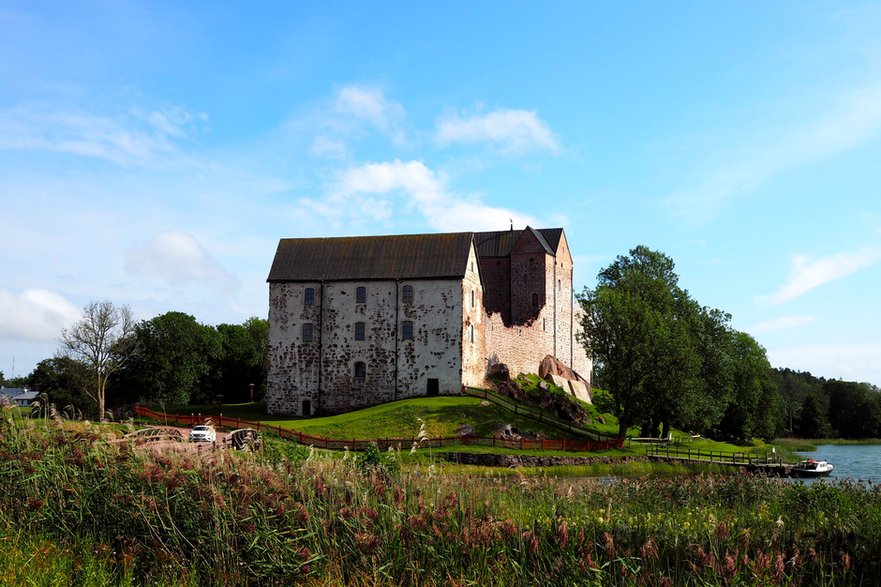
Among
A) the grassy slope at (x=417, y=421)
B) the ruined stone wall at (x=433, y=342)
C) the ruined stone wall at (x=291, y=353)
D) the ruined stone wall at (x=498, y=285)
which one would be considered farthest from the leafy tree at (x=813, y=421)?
the ruined stone wall at (x=291, y=353)

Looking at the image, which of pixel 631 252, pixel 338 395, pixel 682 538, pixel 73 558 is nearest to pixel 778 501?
pixel 682 538

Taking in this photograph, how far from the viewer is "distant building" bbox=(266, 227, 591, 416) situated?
5322 cm

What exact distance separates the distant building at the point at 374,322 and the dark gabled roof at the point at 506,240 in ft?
50.1

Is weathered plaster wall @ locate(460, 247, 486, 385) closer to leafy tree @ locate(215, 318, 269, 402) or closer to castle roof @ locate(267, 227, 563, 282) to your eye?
castle roof @ locate(267, 227, 563, 282)

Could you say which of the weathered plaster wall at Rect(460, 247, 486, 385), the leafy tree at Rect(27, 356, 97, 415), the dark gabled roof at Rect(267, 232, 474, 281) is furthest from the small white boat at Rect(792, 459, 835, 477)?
the leafy tree at Rect(27, 356, 97, 415)

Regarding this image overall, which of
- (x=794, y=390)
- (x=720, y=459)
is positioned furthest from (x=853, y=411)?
(x=720, y=459)

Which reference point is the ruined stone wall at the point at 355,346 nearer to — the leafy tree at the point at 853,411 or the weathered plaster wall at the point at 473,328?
the weathered plaster wall at the point at 473,328

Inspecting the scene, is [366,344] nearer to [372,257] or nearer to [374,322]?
[374,322]

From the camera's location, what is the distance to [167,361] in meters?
71.1

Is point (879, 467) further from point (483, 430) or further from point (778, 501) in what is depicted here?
point (778, 501)

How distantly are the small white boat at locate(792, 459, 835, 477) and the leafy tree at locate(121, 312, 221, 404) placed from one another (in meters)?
53.8

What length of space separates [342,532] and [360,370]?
43529mm

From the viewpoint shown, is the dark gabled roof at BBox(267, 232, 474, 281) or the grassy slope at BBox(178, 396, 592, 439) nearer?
the grassy slope at BBox(178, 396, 592, 439)

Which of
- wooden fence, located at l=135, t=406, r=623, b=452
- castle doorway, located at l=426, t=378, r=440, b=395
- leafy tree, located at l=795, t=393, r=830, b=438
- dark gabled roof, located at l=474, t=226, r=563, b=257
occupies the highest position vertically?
dark gabled roof, located at l=474, t=226, r=563, b=257
